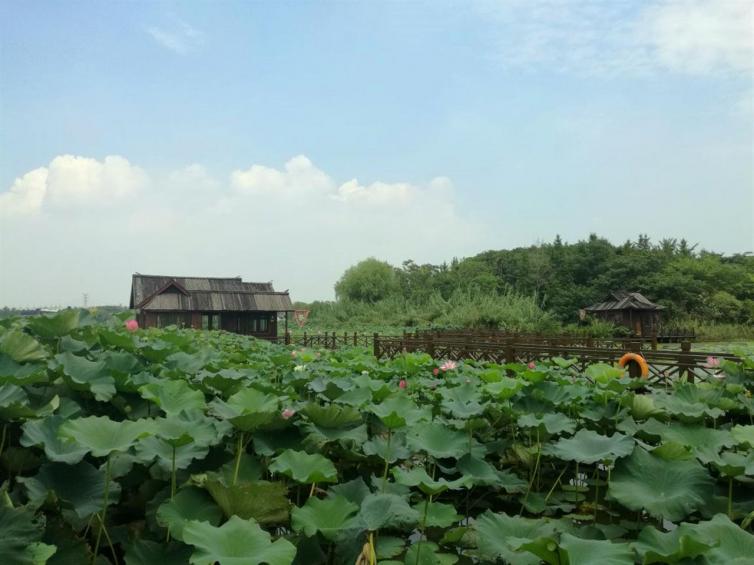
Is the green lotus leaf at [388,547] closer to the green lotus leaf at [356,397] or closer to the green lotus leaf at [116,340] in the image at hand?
the green lotus leaf at [356,397]

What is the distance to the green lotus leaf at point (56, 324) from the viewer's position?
2592 mm

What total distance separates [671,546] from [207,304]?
91.3 ft

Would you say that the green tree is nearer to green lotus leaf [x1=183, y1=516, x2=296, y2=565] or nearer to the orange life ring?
the orange life ring

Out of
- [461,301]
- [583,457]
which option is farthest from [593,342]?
[461,301]

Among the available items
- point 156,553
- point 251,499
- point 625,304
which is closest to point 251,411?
A: point 251,499

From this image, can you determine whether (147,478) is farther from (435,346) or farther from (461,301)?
(461,301)

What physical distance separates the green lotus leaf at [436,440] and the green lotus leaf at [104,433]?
911 millimetres

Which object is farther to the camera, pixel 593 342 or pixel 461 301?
pixel 461 301

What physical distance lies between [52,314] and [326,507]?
1.76 meters

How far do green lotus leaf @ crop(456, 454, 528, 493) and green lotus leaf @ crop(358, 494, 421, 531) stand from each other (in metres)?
0.31

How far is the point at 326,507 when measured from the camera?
5.00 feet

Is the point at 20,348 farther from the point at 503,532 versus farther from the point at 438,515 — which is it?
the point at 503,532

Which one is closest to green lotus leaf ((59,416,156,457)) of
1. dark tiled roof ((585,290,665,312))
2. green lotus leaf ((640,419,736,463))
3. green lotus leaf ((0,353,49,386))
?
green lotus leaf ((0,353,49,386))

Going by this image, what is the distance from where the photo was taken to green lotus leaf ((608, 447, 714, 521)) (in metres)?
1.74
